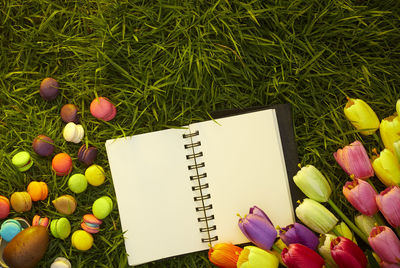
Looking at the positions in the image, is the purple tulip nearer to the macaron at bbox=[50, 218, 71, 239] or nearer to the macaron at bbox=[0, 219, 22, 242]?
the macaron at bbox=[50, 218, 71, 239]

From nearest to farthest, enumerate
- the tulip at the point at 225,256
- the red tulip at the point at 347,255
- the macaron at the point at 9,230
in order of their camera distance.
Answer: the red tulip at the point at 347,255 → the tulip at the point at 225,256 → the macaron at the point at 9,230

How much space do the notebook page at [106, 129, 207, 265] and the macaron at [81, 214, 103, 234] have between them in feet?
0.20

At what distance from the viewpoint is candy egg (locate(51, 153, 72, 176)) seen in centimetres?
95

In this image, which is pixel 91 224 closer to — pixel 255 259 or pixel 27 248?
pixel 27 248

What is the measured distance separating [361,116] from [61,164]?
0.72m

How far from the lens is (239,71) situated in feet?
3.12

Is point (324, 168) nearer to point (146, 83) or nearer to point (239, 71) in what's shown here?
point (239, 71)

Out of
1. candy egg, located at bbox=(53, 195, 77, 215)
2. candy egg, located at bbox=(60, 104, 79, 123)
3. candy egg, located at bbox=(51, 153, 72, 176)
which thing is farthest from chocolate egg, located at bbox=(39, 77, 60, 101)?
candy egg, located at bbox=(53, 195, 77, 215)

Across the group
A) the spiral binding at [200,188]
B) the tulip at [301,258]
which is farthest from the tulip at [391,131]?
the spiral binding at [200,188]

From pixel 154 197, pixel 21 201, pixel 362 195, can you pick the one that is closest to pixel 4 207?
pixel 21 201

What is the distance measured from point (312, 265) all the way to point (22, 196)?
697mm

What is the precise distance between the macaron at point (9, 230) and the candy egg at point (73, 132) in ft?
0.78

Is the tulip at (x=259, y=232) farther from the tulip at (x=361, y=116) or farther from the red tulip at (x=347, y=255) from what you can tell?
the tulip at (x=361, y=116)

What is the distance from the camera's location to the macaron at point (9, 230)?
0.92 meters
